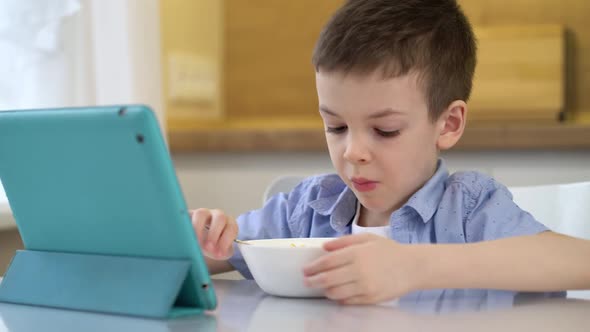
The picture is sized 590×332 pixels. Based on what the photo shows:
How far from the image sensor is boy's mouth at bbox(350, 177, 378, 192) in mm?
1059

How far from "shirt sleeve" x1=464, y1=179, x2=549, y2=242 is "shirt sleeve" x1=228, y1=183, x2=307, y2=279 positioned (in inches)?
12.3

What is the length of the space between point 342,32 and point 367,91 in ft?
0.38

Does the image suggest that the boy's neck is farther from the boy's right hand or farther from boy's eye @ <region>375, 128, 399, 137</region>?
the boy's right hand

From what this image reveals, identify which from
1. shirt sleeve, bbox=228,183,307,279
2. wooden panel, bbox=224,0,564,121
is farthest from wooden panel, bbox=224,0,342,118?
shirt sleeve, bbox=228,183,307,279

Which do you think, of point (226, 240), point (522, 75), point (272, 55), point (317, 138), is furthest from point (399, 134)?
point (272, 55)

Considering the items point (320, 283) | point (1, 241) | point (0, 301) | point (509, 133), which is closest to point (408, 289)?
point (320, 283)

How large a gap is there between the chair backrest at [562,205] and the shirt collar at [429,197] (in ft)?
0.57

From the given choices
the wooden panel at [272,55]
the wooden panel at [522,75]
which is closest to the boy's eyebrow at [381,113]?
the wooden panel at [522,75]

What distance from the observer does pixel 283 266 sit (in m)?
0.79

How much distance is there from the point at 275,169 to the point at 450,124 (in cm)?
118

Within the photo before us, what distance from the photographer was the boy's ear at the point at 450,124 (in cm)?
114

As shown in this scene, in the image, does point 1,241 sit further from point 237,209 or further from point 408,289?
point 408,289

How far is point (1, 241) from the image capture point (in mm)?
1767

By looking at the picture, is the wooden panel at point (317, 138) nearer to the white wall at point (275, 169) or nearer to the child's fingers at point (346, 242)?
the white wall at point (275, 169)
